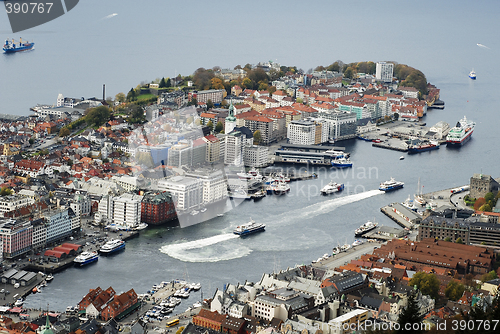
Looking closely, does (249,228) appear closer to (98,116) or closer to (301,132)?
(301,132)

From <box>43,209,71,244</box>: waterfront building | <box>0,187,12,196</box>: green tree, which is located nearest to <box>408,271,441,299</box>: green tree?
<box>43,209,71,244</box>: waterfront building

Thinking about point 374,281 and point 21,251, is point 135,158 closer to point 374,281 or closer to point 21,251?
point 21,251

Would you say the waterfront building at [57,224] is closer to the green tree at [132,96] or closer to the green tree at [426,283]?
the green tree at [426,283]

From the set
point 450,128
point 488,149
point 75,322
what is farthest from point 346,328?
point 450,128

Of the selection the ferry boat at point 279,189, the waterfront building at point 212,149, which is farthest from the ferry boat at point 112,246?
the waterfront building at point 212,149

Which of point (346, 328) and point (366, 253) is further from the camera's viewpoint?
point (366, 253)

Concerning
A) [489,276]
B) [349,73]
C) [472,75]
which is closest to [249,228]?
[489,276]
